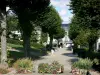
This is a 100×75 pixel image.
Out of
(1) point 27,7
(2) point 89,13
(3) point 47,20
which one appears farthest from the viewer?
(3) point 47,20

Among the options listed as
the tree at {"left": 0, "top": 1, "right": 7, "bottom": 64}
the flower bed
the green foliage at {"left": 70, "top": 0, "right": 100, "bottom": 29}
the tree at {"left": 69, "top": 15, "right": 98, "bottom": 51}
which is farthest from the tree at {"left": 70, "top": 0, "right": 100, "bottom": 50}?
the tree at {"left": 0, "top": 1, "right": 7, "bottom": 64}

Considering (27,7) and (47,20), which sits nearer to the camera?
(27,7)

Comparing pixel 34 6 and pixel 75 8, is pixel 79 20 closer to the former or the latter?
pixel 75 8

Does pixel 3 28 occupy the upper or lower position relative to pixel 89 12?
lower

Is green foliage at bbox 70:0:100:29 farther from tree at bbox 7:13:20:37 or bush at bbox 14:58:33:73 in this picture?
tree at bbox 7:13:20:37

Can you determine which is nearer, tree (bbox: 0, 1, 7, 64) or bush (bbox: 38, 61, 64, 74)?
bush (bbox: 38, 61, 64, 74)

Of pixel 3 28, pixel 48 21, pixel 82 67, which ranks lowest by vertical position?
pixel 82 67

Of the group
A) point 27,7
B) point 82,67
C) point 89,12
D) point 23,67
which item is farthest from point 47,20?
point 82,67

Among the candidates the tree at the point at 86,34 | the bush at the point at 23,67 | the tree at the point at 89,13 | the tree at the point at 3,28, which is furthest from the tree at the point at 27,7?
the bush at the point at 23,67

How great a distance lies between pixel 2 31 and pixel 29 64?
4.73m

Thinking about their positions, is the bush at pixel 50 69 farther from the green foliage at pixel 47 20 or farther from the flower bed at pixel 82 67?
the green foliage at pixel 47 20

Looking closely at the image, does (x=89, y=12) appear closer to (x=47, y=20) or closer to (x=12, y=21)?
(x=47, y=20)

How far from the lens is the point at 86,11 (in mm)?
22172

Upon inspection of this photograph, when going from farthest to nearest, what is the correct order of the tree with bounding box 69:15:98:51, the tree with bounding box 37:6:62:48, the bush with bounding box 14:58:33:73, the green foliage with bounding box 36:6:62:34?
the tree with bounding box 37:6:62:48 < the green foliage with bounding box 36:6:62:34 < the tree with bounding box 69:15:98:51 < the bush with bounding box 14:58:33:73
